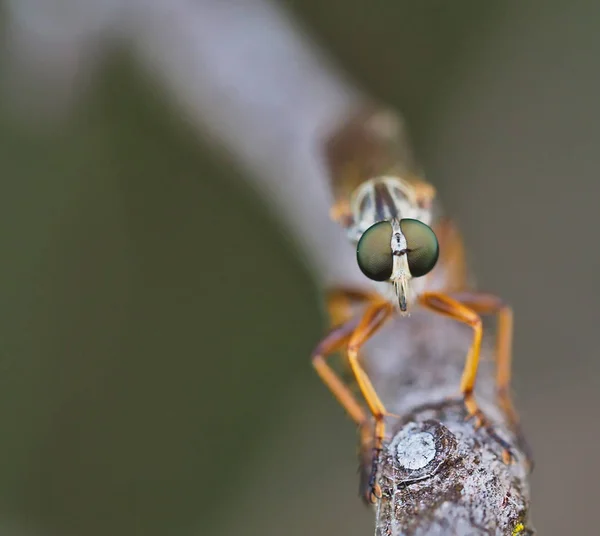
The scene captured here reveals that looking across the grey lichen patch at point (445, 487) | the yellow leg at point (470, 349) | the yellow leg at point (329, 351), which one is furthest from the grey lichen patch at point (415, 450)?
the yellow leg at point (329, 351)

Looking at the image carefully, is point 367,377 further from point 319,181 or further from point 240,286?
point 240,286

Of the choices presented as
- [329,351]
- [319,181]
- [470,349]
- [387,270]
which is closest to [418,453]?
[470,349]

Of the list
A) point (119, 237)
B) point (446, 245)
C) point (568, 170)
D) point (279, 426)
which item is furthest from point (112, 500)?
point (568, 170)

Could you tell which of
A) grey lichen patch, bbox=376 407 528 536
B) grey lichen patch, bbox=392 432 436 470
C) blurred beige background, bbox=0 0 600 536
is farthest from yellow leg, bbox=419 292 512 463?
blurred beige background, bbox=0 0 600 536

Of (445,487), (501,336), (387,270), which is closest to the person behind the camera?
(445,487)

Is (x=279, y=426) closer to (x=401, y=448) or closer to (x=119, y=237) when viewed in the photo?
(x=119, y=237)

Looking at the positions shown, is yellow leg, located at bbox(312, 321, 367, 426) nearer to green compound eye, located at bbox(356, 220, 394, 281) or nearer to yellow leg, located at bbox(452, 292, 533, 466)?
green compound eye, located at bbox(356, 220, 394, 281)
